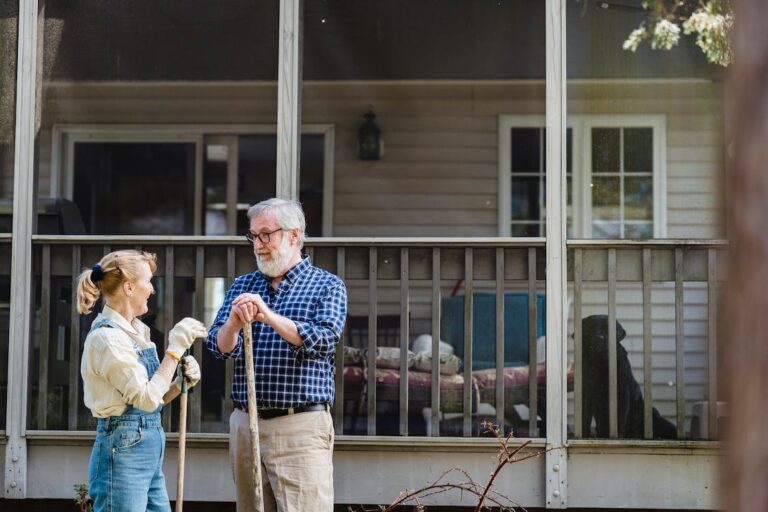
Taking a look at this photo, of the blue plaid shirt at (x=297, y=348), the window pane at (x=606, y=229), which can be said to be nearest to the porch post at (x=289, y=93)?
the blue plaid shirt at (x=297, y=348)

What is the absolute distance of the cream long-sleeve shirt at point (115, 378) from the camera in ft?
12.2

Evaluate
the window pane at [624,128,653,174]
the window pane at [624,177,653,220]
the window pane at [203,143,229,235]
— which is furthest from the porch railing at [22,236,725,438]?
the window pane at [203,143,229,235]

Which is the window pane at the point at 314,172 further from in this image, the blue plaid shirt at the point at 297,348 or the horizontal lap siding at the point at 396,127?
the blue plaid shirt at the point at 297,348

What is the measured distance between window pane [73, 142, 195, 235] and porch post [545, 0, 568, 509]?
17.1 ft

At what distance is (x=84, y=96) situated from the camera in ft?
30.4

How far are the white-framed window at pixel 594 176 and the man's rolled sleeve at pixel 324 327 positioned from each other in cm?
230

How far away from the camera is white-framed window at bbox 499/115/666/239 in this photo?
6.09 m

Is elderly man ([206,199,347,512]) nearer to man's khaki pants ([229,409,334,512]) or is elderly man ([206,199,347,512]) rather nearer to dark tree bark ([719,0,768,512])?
man's khaki pants ([229,409,334,512])

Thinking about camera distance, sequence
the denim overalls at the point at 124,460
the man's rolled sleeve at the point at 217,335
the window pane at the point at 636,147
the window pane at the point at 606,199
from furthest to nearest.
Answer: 1. the window pane at the point at 606,199
2. the window pane at the point at 636,147
3. the man's rolled sleeve at the point at 217,335
4. the denim overalls at the point at 124,460

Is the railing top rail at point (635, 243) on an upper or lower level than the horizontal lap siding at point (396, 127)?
lower

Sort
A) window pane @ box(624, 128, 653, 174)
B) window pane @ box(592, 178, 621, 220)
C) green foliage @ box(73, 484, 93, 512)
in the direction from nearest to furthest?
1. green foliage @ box(73, 484, 93, 512)
2. window pane @ box(624, 128, 653, 174)
3. window pane @ box(592, 178, 621, 220)

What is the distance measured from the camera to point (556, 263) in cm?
549

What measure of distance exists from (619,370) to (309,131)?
507cm

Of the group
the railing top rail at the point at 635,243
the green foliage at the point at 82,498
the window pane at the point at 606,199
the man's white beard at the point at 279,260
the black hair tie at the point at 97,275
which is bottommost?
the green foliage at the point at 82,498
